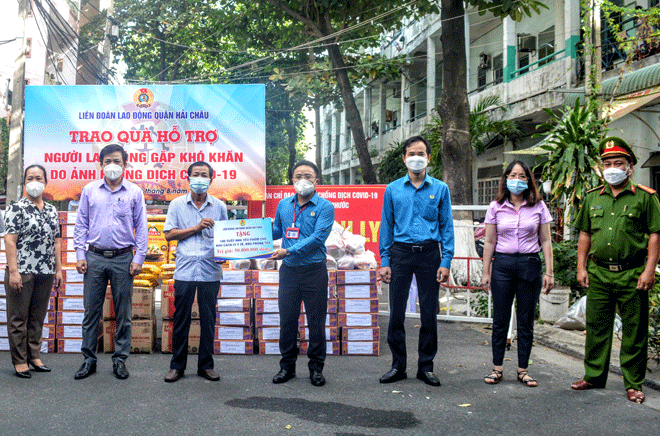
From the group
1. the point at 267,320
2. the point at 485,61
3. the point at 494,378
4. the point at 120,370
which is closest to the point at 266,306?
the point at 267,320

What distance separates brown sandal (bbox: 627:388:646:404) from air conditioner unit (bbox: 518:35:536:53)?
14.7 metres

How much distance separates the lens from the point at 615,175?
469 centimetres

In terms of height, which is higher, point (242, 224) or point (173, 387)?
point (242, 224)

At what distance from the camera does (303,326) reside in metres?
6.27

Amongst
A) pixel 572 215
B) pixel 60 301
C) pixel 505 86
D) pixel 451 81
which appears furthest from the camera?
pixel 505 86

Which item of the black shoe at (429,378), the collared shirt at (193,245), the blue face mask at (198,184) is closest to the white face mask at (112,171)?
the collared shirt at (193,245)

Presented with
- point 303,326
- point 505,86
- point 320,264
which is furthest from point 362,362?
point 505,86

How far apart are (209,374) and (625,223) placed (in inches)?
141

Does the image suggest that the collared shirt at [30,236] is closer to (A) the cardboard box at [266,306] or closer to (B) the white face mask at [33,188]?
(B) the white face mask at [33,188]

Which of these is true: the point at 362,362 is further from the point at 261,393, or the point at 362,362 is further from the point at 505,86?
the point at 505,86

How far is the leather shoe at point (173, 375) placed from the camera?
16.3 feet

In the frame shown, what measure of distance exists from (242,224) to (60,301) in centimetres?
265

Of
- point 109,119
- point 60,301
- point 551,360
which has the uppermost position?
point 109,119

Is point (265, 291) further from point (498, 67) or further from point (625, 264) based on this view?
point (498, 67)
